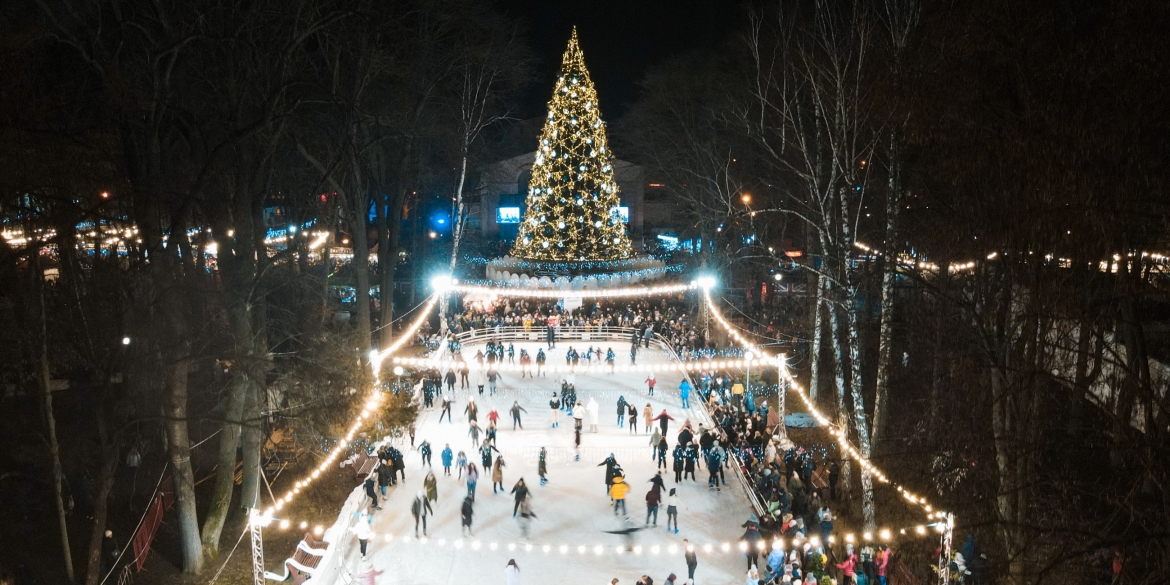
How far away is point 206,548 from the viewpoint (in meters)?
13.4

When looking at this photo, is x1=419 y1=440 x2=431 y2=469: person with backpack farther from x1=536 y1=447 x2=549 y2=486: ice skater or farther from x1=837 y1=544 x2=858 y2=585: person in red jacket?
x1=837 y1=544 x2=858 y2=585: person in red jacket

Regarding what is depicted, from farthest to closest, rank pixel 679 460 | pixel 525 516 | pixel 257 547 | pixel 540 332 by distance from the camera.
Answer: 1. pixel 540 332
2. pixel 679 460
3. pixel 525 516
4. pixel 257 547

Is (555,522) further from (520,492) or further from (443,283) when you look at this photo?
(443,283)

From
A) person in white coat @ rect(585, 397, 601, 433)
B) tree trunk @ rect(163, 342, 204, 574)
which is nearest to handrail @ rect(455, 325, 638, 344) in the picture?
person in white coat @ rect(585, 397, 601, 433)

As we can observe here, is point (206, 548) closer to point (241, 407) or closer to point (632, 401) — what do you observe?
point (241, 407)

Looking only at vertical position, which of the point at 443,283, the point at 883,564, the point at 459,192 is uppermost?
the point at 459,192

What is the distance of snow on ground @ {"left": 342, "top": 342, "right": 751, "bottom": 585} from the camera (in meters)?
12.9

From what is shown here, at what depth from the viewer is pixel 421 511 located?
14500mm

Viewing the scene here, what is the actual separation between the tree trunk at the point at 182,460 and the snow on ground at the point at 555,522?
246cm

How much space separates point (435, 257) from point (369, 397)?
24.6 meters

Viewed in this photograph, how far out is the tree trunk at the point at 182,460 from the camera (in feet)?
39.0

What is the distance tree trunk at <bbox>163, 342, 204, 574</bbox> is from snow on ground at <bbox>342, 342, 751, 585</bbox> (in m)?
2.46

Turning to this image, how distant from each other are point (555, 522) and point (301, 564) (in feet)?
14.8

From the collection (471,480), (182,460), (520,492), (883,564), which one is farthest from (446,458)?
(883,564)
